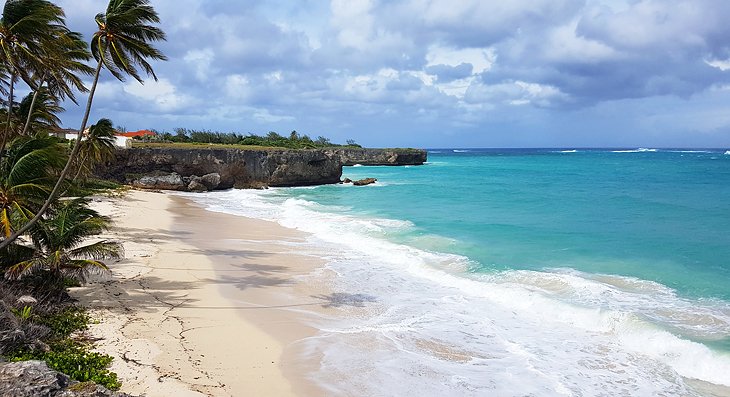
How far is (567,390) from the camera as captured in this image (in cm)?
739

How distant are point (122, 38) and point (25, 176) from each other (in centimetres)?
322

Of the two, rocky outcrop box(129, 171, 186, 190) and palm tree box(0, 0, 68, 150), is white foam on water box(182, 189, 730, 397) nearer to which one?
palm tree box(0, 0, 68, 150)

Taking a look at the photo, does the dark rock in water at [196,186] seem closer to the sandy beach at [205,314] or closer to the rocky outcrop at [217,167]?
the rocky outcrop at [217,167]

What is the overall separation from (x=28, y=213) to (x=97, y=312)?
2.14 meters

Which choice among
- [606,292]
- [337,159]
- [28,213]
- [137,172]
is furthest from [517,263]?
[337,159]

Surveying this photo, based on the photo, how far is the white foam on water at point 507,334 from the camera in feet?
24.9

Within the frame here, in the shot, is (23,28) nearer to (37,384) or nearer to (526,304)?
(37,384)

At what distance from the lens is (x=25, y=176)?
862 centimetres

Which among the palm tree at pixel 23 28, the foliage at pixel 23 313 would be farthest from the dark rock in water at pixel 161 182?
the foliage at pixel 23 313

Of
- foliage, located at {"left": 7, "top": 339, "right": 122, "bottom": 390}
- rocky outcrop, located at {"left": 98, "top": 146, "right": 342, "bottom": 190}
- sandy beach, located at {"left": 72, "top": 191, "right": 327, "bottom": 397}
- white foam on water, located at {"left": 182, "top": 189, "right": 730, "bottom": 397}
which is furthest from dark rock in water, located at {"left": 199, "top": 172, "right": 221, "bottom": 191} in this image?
foliage, located at {"left": 7, "top": 339, "right": 122, "bottom": 390}

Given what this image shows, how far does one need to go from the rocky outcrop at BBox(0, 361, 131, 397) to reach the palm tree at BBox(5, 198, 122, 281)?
4263 mm

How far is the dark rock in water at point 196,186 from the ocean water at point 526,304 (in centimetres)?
1973

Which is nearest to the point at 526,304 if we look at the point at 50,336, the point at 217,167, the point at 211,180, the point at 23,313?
the point at 50,336

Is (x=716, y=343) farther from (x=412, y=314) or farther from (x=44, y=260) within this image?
(x=44, y=260)
